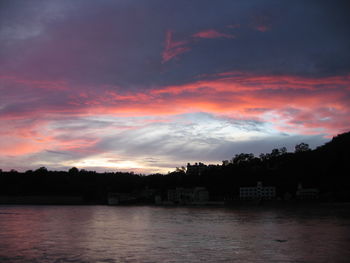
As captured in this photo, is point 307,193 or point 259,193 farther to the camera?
point 259,193

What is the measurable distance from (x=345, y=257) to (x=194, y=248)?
1129cm

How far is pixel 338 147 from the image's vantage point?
7111 inches

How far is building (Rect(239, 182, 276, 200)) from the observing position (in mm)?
180375

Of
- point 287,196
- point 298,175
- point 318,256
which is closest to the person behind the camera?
point 318,256

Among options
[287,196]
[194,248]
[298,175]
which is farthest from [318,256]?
[298,175]

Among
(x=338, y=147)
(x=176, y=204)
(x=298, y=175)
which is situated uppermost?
(x=338, y=147)

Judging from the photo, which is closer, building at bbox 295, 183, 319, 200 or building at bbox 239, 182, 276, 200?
building at bbox 295, 183, 319, 200

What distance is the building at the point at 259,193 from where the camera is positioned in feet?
592

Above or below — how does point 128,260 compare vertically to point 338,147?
below

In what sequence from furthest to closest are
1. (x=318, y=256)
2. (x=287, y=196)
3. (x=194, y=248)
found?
(x=287, y=196) < (x=194, y=248) < (x=318, y=256)

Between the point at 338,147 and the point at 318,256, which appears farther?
the point at 338,147

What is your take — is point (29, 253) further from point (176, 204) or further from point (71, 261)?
point (176, 204)

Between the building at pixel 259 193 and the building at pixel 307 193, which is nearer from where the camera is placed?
the building at pixel 307 193

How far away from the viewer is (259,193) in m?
182
